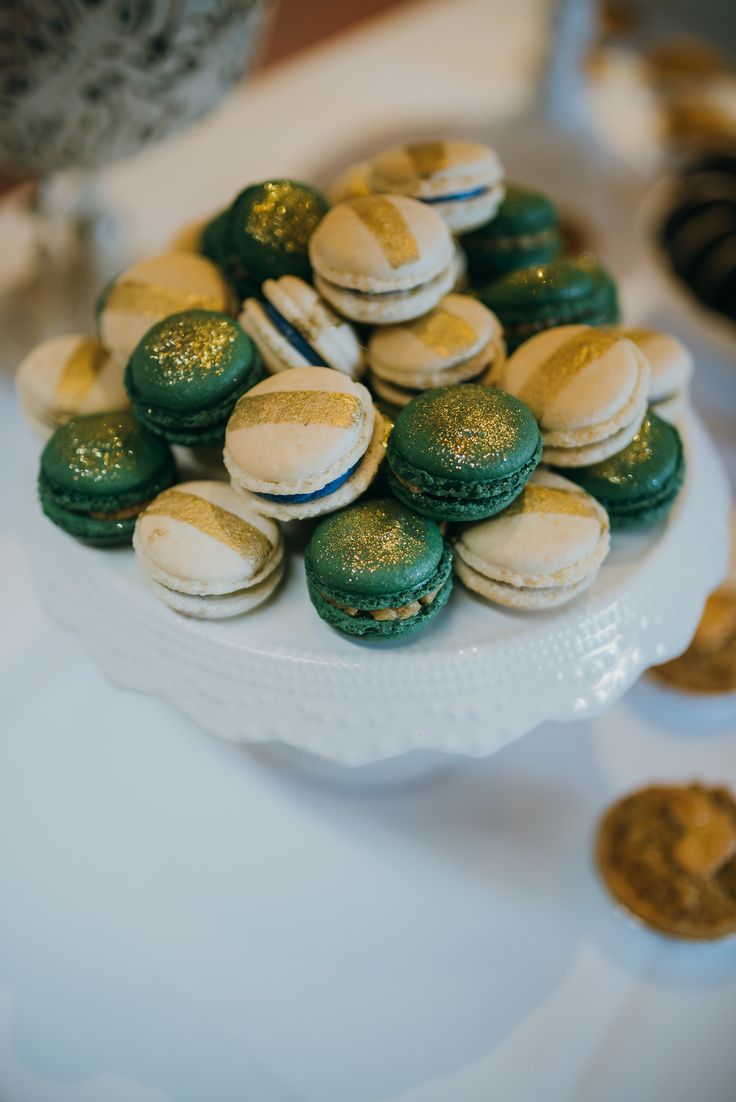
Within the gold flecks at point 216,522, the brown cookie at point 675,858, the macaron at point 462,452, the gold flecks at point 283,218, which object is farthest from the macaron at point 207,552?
the brown cookie at point 675,858

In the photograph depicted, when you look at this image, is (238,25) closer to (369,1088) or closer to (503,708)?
(503,708)

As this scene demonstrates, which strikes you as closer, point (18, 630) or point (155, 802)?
point (155, 802)

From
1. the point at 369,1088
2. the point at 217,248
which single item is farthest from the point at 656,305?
the point at 369,1088

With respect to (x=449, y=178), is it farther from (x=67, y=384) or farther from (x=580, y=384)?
(x=67, y=384)

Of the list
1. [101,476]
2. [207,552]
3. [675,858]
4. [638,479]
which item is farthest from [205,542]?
[675,858]

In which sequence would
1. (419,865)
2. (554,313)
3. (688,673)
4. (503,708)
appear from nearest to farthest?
(503,708) → (554,313) → (419,865) → (688,673)

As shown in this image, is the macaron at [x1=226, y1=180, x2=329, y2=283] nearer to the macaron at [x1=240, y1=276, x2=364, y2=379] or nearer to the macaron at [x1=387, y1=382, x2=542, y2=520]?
the macaron at [x1=240, y1=276, x2=364, y2=379]
